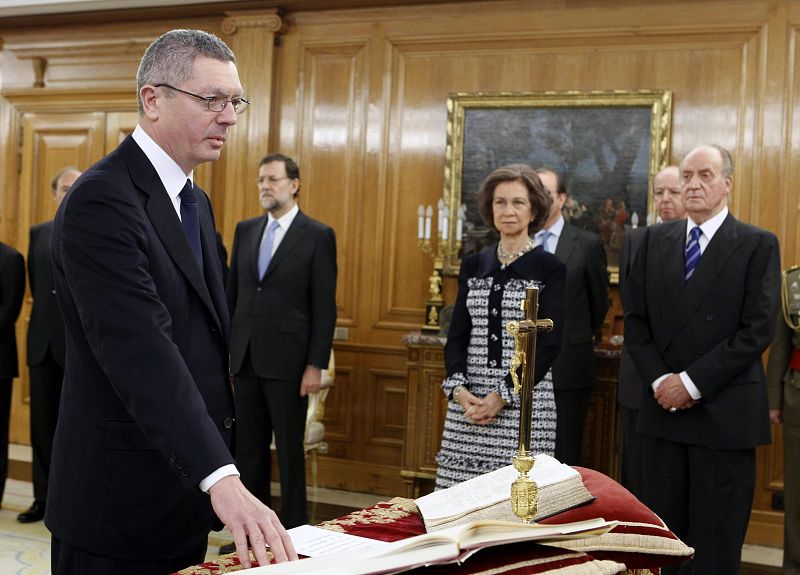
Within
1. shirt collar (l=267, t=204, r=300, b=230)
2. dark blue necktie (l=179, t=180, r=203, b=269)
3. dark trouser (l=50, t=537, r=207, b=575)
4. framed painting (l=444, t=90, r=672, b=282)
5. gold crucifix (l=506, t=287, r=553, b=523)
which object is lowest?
dark trouser (l=50, t=537, r=207, b=575)

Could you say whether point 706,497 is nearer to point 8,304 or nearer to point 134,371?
point 134,371

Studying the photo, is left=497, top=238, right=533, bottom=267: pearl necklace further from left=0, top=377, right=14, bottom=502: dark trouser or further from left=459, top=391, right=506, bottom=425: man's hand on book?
left=0, top=377, right=14, bottom=502: dark trouser

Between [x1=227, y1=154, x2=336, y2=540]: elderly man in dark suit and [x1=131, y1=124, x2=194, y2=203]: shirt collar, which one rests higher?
[x1=131, y1=124, x2=194, y2=203]: shirt collar

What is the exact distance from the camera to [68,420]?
6.03 ft

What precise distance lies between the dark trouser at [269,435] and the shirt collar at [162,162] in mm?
3290

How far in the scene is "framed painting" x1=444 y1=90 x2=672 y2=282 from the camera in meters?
5.79

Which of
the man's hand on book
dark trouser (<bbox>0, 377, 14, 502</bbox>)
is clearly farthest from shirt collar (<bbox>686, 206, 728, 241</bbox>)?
dark trouser (<bbox>0, 377, 14, 502</bbox>)

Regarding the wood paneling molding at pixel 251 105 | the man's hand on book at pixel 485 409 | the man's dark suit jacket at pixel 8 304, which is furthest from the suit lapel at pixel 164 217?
the wood paneling molding at pixel 251 105

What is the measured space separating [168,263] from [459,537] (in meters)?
0.78

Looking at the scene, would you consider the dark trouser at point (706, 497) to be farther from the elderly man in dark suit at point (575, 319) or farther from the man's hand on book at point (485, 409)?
the elderly man in dark suit at point (575, 319)

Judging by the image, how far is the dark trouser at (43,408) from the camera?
18.1 ft

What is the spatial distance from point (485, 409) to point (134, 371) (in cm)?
221

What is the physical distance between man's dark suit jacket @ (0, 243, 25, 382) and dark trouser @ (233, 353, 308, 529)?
1.36 metres

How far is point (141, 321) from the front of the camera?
1.61 metres
